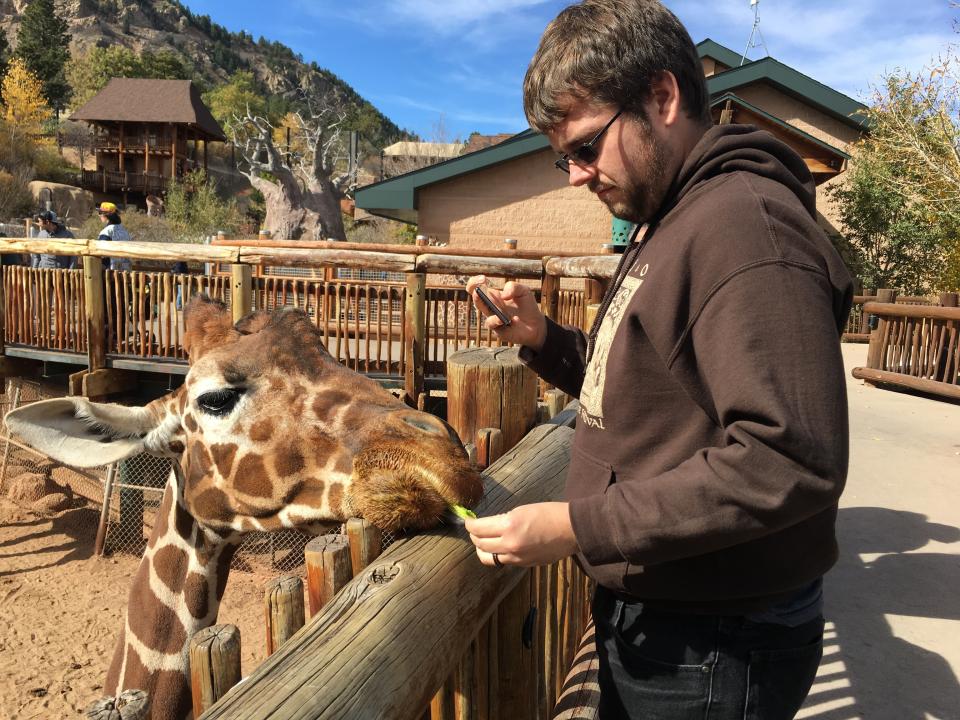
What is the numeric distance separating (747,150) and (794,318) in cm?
45

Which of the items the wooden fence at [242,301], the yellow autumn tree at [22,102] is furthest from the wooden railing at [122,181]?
the wooden fence at [242,301]

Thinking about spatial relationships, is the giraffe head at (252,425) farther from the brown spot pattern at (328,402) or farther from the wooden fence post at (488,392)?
the wooden fence post at (488,392)

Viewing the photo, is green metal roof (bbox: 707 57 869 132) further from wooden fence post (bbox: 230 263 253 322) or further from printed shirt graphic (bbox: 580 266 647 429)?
printed shirt graphic (bbox: 580 266 647 429)

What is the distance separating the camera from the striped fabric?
2.69 metres

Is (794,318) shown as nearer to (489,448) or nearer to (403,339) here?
(489,448)

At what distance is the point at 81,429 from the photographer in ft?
8.35

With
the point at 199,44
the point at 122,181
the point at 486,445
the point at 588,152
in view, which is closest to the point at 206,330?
the point at 486,445

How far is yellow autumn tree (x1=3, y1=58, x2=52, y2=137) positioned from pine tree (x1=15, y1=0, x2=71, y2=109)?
818cm

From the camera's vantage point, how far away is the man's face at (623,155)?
151cm

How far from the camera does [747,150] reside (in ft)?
4.61

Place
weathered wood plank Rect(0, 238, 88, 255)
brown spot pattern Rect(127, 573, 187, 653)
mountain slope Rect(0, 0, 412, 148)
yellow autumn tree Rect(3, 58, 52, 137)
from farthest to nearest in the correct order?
1. mountain slope Rect(0, 0, 412, 148)
2. yellow autumn tree Rect(3, 58, 52, 137)
3. weathered wood plank Rect(0, 238, 88, 255)
4. brown spot pattern Rect(127, 573, 187, 653)

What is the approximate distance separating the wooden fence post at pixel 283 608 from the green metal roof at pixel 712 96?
16561 millimetres

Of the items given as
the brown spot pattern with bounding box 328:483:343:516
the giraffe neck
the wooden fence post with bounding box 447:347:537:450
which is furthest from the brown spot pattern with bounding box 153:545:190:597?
the wooden fence post with bounding box 447:347:537:450

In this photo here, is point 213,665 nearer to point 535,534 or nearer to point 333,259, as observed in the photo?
point 535,534
